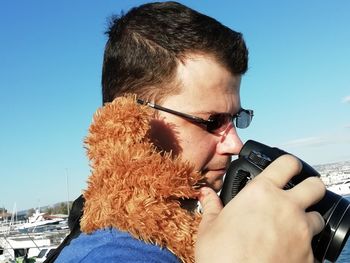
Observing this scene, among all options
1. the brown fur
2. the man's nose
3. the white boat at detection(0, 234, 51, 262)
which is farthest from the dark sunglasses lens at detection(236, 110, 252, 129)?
the white boat at detection(0, 234, 51, 262)

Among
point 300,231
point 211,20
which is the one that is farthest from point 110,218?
point 211,20

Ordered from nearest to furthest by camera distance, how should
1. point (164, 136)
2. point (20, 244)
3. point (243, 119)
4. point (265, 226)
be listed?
point (265, 226)
point (164, 136)
point (243, 119)
point (20, 244)

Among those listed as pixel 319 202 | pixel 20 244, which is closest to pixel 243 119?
pixel 319 202

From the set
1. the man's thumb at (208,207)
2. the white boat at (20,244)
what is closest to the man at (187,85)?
the man's thumb at (208,207)

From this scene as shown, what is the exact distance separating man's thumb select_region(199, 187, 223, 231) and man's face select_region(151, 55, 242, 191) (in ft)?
0.75

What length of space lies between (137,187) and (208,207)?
0.19 metres

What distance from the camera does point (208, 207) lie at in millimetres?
1123

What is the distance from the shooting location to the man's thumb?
1.04 metres

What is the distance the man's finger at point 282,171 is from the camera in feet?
3.22

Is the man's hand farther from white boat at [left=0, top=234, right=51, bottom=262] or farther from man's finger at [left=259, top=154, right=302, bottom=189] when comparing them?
white boat at [left=0, top=234, right=51, bottom=262]

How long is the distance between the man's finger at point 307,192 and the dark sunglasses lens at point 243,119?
0.70 metres

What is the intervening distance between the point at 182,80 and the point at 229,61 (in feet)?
0.62

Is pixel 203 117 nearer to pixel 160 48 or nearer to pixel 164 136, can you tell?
pixel 164 136

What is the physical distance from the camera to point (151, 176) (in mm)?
1175
